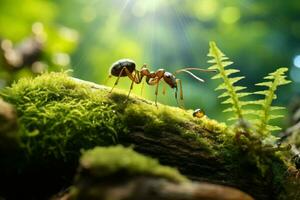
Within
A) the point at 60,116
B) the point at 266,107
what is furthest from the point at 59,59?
the point at 266,107

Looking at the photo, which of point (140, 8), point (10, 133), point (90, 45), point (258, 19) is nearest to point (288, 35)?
point (258, 19)

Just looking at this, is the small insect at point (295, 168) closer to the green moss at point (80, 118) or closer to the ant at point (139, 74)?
the green moss at point (80, 118)

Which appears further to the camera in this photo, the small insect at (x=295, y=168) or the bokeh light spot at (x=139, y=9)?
the bokeh light spot at (x=139, y=9)

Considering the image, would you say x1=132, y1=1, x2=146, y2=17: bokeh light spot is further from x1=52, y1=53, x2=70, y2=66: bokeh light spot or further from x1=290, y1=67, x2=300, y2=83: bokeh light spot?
x1=52, y1=53, x2=70, y2=66: bokeh light spot

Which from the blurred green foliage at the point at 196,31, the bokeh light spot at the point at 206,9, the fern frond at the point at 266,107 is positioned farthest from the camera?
the bokeh light spot at the point at 206,9

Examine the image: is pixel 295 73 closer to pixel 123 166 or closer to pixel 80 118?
pixel 80 118

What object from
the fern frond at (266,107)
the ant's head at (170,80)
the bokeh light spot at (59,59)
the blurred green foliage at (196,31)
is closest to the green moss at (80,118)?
the fern frond at (266,107)

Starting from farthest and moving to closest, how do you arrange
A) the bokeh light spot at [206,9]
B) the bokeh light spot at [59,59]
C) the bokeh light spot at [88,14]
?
1. the bokeh light spot at [206,9]
2. the bokeh light spot at [88,14]
3. the bokeh light spot at [59,59]

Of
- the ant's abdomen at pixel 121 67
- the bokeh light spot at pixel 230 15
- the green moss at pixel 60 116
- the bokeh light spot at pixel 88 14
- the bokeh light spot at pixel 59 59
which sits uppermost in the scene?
the bokeh light spot at pixel 230 15

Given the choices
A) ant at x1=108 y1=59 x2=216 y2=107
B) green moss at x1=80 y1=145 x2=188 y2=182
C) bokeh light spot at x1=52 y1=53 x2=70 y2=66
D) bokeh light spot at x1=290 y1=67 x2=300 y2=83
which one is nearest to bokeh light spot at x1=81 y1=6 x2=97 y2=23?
bokeh light spot at x1=52 y1=53 x2=70 y2=66
